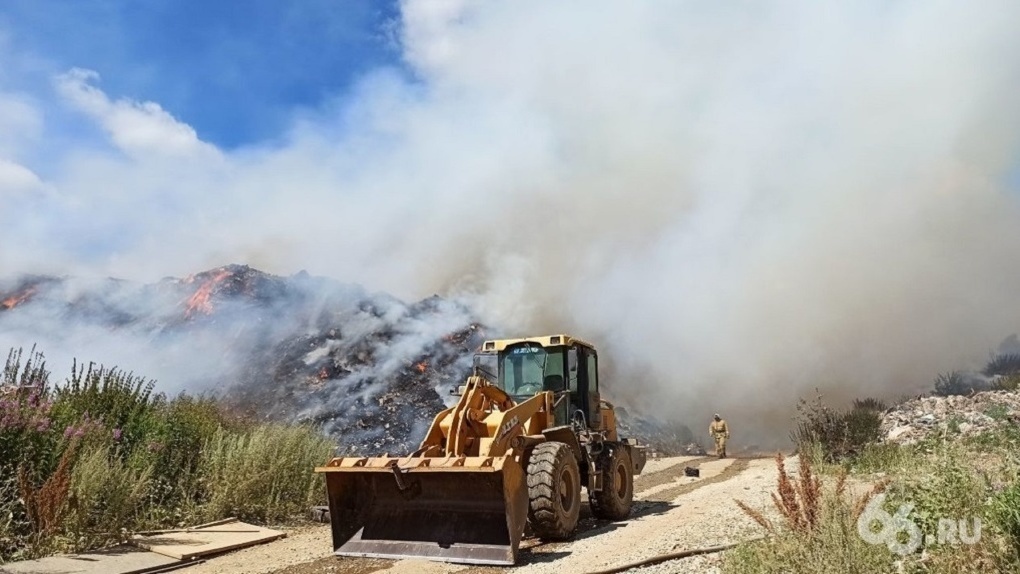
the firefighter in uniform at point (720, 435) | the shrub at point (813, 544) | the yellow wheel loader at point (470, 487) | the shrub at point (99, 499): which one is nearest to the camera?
the shrub at point (813, 544)

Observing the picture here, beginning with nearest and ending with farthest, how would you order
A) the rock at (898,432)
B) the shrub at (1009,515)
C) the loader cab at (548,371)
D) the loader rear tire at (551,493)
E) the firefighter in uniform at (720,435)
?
1. the shrub at (1009,515)
2. the loader rear tire at (551,493)
3. the loader cab at (548,371)
4. the rock at (898,432)
5. the firefighter in uniform at (720,435)

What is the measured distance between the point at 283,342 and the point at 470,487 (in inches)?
841

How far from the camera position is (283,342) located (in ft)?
87.7

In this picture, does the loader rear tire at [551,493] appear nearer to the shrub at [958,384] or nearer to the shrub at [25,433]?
the shrub at [25,433]

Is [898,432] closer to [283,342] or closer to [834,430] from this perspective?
[834,430]

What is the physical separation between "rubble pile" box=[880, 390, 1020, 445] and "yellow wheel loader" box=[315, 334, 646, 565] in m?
8.86

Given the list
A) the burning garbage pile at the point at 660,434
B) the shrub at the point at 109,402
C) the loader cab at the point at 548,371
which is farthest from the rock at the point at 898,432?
the shrub at the point at 109,402

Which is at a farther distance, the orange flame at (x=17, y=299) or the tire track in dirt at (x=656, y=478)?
the orange flame at (x=17, y=299)

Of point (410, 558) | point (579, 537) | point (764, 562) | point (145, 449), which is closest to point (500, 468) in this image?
point (410, 558)

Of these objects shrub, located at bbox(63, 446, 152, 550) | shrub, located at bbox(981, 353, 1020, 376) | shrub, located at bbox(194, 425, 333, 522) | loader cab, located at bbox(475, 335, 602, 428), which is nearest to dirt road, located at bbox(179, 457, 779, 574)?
shrub, located at bbox(194, 425, 333, 522)

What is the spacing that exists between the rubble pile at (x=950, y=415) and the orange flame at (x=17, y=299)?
114ft

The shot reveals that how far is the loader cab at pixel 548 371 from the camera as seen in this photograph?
9.84m

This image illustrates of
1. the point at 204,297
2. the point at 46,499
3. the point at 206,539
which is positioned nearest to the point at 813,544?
the point at 206,539

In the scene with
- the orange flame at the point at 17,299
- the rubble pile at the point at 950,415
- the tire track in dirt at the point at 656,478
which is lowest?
the tire track in dirt at the point at 656,478
